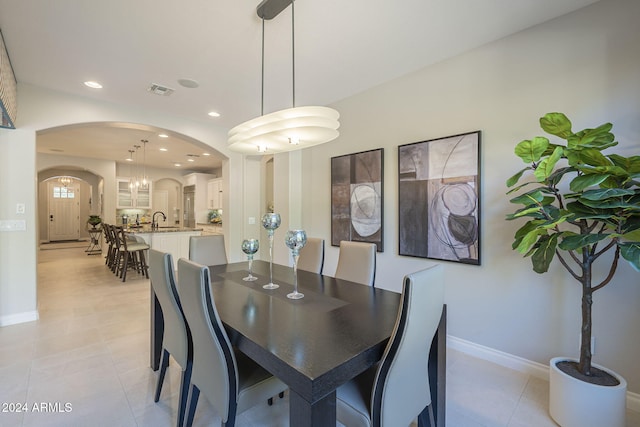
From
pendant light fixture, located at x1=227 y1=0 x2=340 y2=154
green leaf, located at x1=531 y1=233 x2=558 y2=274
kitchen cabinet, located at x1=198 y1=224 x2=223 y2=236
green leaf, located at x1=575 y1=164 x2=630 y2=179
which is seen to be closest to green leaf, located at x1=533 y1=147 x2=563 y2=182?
green leaf, located at x1=575 y1=164 x2=630 y2=179

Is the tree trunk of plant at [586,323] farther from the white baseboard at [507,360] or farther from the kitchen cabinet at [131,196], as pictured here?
the kitchen cabinet at [131,196]

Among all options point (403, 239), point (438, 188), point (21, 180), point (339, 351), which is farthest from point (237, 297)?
point (21, 180)

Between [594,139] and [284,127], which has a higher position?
[284,127]

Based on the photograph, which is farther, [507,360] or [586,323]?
[507,360]

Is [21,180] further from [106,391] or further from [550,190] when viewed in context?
[550,190]

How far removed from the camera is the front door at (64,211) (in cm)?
1086

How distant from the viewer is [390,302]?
174 centimetres

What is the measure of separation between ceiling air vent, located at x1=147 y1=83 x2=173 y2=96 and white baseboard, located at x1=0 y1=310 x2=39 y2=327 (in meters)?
2.92

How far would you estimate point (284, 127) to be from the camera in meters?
1.88

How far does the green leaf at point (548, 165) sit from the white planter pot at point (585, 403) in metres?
1.20

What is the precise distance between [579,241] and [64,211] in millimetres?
14950

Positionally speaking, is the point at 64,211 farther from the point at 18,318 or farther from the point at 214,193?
the point at 18,318

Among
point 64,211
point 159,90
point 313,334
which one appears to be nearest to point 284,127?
A: point 313,334

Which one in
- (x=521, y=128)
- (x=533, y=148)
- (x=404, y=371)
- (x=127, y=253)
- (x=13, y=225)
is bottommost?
(x=127, y=253)
